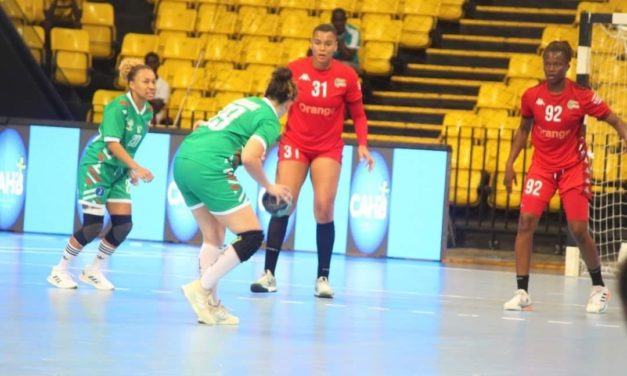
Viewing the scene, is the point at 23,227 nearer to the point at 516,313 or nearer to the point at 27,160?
the point at 27,160

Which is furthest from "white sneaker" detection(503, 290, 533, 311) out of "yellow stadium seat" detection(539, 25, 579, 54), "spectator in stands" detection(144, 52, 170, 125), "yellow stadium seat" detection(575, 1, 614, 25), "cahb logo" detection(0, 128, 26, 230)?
"yellow stadium seat" detection(575, 1, 614, 25)

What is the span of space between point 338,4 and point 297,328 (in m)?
11.9

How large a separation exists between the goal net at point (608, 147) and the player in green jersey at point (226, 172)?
24.7ft

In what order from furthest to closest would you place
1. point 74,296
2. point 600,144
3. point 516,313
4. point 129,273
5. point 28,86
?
point 28,86 → point 600,144 → point 129,273 → point 516,313 → point 74,296

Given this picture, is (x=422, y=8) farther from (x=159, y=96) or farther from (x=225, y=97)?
(x=159, y=96)

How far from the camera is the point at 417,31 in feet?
63.5

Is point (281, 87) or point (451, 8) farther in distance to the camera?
point (451, 8)

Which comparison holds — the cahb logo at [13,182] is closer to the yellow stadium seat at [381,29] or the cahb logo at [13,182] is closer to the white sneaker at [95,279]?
the yellow stadium seat at [381,29]

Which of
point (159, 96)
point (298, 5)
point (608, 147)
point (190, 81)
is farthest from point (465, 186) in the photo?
point (298, 5)

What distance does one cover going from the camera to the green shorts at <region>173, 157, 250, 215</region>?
330 inches

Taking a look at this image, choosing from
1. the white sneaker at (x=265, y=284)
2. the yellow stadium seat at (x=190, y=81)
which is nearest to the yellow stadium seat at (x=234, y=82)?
the yellow stadium seat at (x=190, y=81)

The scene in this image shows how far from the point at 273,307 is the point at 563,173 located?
2591 mm

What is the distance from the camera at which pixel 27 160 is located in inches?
641

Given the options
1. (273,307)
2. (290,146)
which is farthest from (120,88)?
(273,307)
